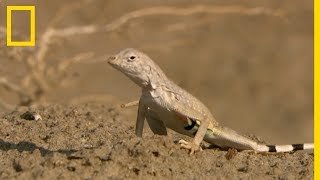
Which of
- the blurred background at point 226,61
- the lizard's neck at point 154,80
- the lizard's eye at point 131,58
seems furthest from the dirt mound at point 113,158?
the blurred background at point 226,61

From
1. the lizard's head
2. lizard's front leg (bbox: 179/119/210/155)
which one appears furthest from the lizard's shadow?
lizard's front leg (bbox: 179/119/210/155)

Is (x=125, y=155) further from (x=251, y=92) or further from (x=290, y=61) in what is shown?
(x=290, y=61)

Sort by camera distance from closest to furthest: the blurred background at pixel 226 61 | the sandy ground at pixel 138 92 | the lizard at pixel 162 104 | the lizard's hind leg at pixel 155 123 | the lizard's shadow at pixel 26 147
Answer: the sandy ground at pixel 138 92, the lizard at pixel 162 104, the lizard's shadow at pixel 26 147, the lizard's hind leg at pixel 155 123, the blurred background at pixel 226 61

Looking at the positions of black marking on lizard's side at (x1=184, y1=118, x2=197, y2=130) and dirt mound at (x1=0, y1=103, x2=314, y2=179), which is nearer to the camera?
dirt mound at (x1=0, y1=103, x2=314, y2=179)

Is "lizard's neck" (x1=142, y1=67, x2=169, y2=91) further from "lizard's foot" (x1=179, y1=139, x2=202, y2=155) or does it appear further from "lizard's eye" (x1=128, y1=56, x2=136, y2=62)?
"lizard's foot" (x1=179, y1=139, x2=202, y2=155)

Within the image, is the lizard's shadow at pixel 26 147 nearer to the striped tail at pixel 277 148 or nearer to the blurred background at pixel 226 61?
the striped tail at pixel 277 148

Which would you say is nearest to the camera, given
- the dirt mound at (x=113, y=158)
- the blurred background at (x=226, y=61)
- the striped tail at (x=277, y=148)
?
the dirt mound at (x=113, y=158)

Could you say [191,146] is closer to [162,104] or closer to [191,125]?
[191,125]
